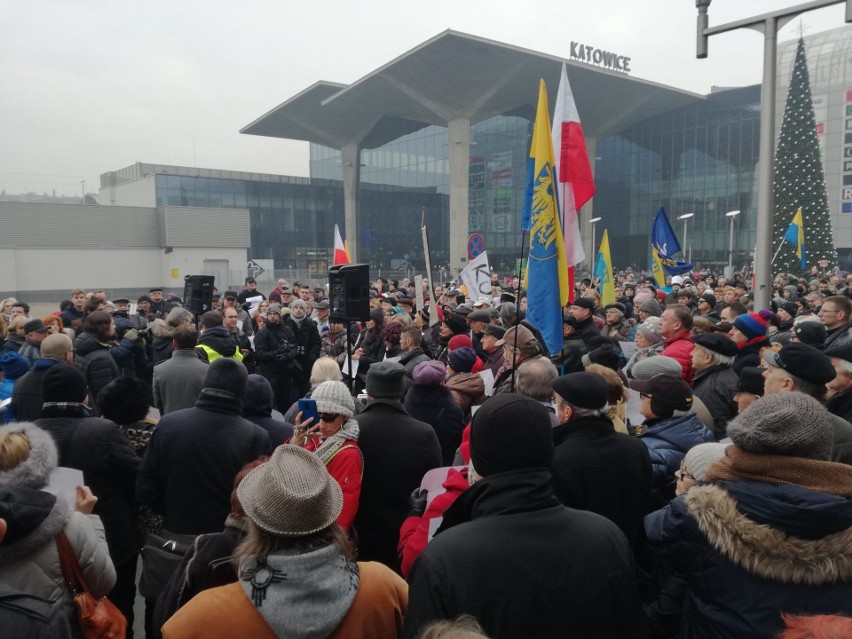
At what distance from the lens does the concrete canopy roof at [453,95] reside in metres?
39.5

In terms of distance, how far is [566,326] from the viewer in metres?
7.69

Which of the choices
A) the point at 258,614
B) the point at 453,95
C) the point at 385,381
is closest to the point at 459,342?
the point at 385,381

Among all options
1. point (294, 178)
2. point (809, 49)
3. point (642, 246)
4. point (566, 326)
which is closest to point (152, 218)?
point (294, 178)

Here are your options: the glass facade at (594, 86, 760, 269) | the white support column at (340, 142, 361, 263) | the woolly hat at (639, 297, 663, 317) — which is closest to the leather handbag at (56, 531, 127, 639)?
the woolly hat at (639, 297, 663, 317)

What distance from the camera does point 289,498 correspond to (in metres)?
1.84

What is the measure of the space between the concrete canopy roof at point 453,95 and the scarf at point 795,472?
36948 millimetres

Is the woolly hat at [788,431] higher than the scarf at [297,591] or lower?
higher

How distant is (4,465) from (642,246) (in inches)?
2504

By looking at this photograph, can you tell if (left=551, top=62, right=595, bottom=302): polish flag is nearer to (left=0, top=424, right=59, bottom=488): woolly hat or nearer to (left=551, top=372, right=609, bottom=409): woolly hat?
(left=551, top=372, right=609, bottom=409): woolly hat

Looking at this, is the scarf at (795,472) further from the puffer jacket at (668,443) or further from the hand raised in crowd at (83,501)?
the hand raised in crowd at (83,501)

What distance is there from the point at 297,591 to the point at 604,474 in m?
1.67

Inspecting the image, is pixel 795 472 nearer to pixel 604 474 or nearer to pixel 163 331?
pixel 604 474

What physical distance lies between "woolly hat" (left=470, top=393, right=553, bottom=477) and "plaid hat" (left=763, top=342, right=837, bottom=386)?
2414 millimetres

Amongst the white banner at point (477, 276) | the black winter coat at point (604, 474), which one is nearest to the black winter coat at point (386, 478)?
the black winter coat at point (604, 474)
